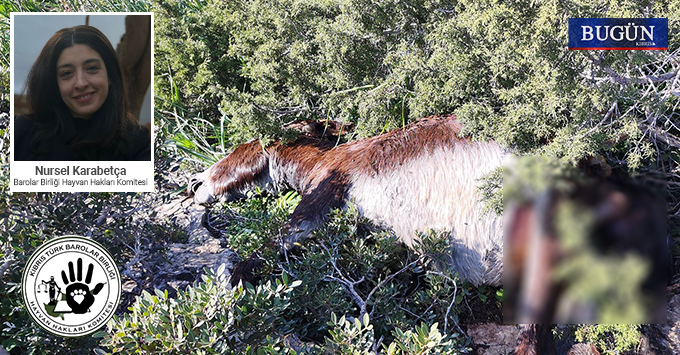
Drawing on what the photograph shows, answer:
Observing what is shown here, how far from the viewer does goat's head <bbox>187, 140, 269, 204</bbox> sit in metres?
3.77

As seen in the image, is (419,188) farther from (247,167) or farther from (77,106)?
(77,106)

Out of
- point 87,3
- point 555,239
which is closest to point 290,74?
point 87,3

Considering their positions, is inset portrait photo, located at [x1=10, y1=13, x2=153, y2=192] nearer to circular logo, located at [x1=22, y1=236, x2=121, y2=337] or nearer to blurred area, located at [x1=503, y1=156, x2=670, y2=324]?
circular logo, located at [x1=22, y1=236, x2=121, y2=337]

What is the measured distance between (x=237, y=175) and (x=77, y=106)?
122 cm

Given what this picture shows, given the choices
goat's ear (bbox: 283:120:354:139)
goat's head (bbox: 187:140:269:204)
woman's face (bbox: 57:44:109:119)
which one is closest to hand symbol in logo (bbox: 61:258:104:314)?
woman's face (bbox: 57:44:109:119)

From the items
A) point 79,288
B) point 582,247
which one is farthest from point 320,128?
point 582,247

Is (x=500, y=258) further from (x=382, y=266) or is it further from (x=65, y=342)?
(x=65, y=342)

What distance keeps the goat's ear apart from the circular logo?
174 cm

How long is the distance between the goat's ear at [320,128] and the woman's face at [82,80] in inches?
53.3

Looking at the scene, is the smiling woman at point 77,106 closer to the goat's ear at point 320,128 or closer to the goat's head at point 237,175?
the goat's head at point 237,175

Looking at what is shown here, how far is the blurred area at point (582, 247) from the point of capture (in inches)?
21.7

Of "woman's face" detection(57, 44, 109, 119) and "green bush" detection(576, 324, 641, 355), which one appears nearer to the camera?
"green bush" detection(576, 324, 641, 355)

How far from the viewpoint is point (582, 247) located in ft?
1.80

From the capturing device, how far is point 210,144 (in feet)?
15.4
